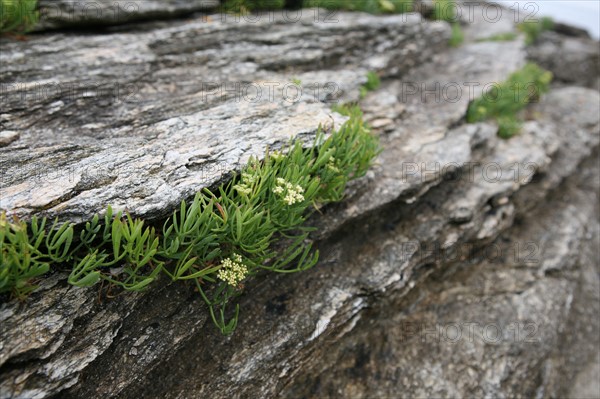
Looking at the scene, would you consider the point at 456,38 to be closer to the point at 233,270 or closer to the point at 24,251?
the point at 233,270

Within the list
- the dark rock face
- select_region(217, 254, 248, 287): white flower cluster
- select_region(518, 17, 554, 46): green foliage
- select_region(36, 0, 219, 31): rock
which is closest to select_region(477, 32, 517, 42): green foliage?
select_region(518, 17, 554, 46): green foliage

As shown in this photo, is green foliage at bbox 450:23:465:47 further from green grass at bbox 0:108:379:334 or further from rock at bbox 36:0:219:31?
green grass at bbox 0:108:379:334

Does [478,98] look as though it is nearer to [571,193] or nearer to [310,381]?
[571,193]

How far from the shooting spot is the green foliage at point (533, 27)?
1221 cm

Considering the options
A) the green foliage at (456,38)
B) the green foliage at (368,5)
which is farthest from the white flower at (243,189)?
the green foliage at (456,38)

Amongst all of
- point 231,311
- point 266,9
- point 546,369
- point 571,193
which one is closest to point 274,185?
point 231,311

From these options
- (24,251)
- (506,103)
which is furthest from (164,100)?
(506,103)

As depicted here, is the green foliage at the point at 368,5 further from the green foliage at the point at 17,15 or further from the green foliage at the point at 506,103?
the green foliage at the point at 17,15

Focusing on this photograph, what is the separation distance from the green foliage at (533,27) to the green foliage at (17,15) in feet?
38.5

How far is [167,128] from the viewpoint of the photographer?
4953 mm

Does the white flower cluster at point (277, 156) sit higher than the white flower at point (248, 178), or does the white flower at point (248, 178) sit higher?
the white flower cluster at point (277, 156)

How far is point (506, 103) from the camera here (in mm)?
7965

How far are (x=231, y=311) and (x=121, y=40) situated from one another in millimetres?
4807

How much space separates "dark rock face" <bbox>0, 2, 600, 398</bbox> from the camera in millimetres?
3801
